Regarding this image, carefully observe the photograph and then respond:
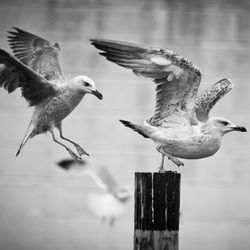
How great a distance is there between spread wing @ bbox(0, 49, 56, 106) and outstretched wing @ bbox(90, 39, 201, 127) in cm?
58

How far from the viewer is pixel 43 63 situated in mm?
7496

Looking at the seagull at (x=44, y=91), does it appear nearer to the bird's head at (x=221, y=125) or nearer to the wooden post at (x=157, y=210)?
the bird's head at (x=221, y=125)

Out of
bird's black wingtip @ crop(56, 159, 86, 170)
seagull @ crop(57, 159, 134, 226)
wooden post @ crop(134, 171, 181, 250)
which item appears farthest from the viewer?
seagull @ crop(57, 159, 134, 226)

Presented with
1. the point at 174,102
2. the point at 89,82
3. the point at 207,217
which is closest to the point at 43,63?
the point at 89,82

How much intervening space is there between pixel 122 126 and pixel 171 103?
3.18 meters

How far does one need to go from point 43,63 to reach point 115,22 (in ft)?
7.60

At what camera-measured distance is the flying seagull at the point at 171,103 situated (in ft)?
20.7

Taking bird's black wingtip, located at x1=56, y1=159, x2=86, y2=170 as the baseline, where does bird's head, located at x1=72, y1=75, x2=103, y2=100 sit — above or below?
above

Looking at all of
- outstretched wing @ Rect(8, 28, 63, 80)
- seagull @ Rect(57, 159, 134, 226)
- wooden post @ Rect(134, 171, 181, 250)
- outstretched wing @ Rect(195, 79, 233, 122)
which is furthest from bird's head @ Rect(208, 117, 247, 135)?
seagull @ Rect(57, 159, 134, 226)

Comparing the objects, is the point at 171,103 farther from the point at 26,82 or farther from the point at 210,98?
the point at 26,82

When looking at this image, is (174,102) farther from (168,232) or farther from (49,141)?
(49,141)

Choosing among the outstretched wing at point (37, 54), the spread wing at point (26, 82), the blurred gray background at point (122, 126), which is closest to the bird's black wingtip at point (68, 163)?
the blurred gray background at point (122, 126)

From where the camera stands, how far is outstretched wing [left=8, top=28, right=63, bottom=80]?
24.3 ft

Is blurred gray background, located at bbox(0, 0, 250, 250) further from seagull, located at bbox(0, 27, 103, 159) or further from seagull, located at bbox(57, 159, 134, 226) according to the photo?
seagull, located at bbox(0, 27, 103, 159)
